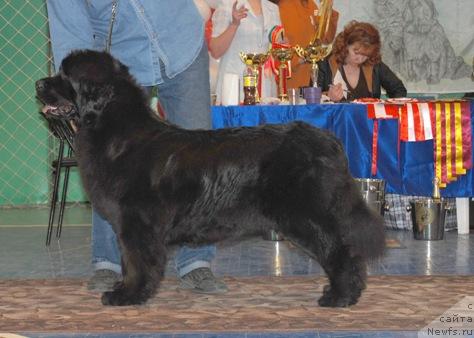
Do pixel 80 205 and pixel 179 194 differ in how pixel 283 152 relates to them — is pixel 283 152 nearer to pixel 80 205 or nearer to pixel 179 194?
pixel 179 194

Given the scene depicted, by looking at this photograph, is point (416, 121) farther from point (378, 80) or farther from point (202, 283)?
point (202, 283)

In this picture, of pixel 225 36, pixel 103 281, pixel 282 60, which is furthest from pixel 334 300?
pixel 225 36

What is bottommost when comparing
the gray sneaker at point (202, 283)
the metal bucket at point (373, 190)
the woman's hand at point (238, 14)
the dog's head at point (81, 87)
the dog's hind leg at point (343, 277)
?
the gray sneaker at point (202, 283)

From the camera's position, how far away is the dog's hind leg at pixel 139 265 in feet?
11.2

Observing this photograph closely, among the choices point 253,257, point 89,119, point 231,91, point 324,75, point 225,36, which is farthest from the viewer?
point 324,75

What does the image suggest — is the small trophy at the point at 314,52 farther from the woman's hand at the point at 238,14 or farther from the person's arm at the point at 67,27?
the person's arm at the point at 67,27

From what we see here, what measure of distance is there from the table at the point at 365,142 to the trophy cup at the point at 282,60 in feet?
1.49

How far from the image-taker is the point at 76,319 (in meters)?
3.33

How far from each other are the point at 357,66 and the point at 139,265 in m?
4.07

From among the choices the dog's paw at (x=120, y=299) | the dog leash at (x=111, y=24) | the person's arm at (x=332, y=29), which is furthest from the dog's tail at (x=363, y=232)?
the person's arm at (x=332, y=29)

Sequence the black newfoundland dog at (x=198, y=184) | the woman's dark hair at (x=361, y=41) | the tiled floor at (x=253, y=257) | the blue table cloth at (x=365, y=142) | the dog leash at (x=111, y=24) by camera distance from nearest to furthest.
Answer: the black newfoundland dog at (x=198, y=184) < the dog leash at (x=111, y=24) < the tiled floor at (x=253, y=257) < the blue table cloth at (x=365, y=142) < the woman's dark hair at (x=361, y=41)

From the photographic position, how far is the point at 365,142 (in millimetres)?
5809

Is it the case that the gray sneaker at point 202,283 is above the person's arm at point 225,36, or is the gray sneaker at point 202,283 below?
below

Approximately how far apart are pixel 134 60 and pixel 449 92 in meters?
4.91
